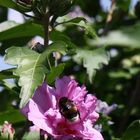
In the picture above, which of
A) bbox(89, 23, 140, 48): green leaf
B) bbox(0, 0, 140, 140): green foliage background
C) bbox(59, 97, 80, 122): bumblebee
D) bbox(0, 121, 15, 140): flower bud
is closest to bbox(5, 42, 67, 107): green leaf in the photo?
bbox(0, 0, 140, 140): green foliage background

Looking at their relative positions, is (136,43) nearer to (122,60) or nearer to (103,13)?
(103,13)

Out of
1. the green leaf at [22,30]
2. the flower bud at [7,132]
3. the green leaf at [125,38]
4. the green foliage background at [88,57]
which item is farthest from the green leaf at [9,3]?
the green leaf at [125,38]

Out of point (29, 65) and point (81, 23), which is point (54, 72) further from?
point (81, 23)

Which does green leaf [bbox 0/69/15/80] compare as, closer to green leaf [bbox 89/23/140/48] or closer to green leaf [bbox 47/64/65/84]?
green leaf [bbox 47/64/65/84]

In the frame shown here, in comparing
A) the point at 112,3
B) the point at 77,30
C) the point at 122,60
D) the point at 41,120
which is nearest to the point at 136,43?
the point at 41,120

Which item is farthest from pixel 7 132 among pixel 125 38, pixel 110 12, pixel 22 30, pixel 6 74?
pixel 110 12

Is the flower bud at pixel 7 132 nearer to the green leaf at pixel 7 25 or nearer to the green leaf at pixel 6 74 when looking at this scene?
the green leaf at pixel 6 74
